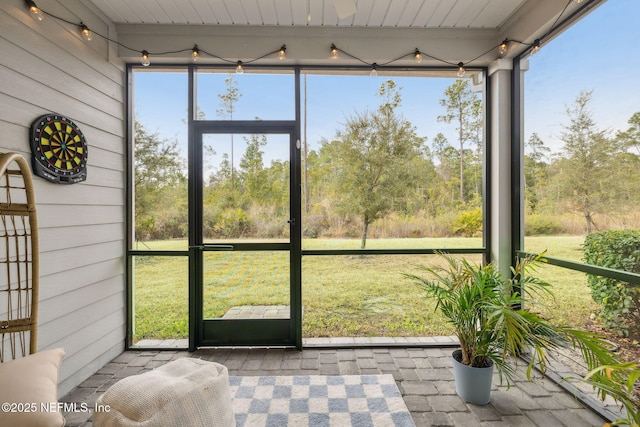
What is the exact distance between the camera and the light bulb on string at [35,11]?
6.85 feet

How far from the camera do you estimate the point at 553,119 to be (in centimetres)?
248

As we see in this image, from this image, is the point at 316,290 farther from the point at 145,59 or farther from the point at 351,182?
the point at 145,59

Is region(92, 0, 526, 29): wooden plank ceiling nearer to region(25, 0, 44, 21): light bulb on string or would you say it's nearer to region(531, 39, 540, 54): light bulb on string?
region(531, 39, 540, 54): light bulb on string

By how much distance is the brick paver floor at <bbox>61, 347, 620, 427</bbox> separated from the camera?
6.67 ft

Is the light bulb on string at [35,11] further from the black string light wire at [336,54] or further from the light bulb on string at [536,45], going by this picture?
the light bulb on string at [536,45]

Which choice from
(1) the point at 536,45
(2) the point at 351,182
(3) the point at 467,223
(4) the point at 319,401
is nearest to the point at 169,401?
(4) the point at 319,401

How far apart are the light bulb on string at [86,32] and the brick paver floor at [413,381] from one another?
2.78 m

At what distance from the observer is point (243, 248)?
3027 millimetres

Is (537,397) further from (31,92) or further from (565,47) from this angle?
(31,92)

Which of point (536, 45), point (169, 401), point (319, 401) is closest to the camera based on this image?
point (169, 401)

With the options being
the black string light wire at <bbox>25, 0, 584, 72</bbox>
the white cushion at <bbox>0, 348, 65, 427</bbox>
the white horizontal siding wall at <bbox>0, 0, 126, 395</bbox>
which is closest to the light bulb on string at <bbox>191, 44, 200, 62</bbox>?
the black string light wire at <bbox>25, 0, 584, 72</bbox>

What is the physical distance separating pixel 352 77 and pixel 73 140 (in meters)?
2.49

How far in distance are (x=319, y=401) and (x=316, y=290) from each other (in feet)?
3.66

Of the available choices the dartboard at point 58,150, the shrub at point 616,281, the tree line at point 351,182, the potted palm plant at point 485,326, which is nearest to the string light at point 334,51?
the tree line at point 351,182
